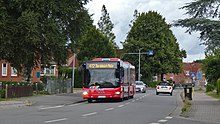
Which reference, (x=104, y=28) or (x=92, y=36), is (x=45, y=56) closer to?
(x=92, y=36)

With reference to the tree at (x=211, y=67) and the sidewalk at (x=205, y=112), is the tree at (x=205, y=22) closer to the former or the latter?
the sidewalk at (x=205, y=112)

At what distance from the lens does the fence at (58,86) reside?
4384 centimetres

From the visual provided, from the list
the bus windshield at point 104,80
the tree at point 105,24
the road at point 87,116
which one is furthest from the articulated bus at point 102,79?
the tree at point 105,24

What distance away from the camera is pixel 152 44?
9000 centimetres

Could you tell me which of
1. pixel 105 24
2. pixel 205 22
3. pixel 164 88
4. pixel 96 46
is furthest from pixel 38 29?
pixel 105 24

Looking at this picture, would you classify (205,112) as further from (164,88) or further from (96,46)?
(96,46)

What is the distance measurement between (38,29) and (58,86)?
49.7ft

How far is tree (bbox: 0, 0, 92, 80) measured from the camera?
31.3 meters

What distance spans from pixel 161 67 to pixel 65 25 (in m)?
54.4

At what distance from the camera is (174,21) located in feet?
94.6

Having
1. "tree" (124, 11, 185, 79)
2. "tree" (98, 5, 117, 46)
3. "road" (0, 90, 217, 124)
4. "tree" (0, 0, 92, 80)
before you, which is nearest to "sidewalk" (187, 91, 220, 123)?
"road" (0, 90, 217, 124)

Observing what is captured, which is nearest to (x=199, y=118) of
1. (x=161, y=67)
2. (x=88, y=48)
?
(x=88, y=48)

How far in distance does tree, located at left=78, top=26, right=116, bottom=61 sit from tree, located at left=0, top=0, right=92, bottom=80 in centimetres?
4168

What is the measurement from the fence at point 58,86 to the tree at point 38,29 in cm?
623
